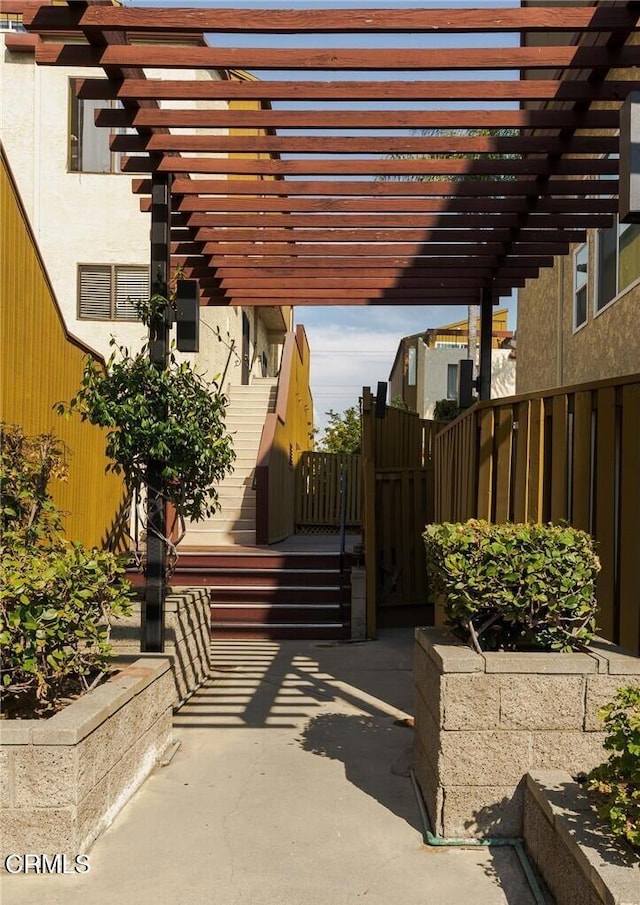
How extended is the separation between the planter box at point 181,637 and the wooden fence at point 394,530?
2.56m

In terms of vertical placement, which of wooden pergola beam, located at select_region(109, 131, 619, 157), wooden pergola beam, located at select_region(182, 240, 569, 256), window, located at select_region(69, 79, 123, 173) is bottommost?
wooden pergola beam, located at select_region(182, 240, 569, 256)

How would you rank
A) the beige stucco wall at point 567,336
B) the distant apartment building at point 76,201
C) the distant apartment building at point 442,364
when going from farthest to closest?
the distant apartment building at point 442,364, the distant apartment building at point 76,201, the beige stucco wall at point 567,336

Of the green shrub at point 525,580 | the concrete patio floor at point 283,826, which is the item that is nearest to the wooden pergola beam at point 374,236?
the green shrub at point 525,580

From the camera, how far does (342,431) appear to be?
2916 centimetres

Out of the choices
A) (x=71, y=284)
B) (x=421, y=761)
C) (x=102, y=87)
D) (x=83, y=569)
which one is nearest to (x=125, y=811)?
(x=83, y=569)

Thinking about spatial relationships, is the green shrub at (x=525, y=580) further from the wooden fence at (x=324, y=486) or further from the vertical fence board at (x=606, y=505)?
the wooden fence at (x=324, y=486)

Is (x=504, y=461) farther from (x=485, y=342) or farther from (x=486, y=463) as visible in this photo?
(x=485, y=342)

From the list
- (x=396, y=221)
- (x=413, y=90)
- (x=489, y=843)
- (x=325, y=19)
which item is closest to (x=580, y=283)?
(x=396, y=221)

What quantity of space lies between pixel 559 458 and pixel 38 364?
416 centimetres

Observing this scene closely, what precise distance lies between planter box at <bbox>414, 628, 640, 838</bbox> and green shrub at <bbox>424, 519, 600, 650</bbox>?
0.21 m

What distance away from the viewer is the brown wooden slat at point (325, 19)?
4094 mm

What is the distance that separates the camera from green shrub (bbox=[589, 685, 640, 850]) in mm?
2645

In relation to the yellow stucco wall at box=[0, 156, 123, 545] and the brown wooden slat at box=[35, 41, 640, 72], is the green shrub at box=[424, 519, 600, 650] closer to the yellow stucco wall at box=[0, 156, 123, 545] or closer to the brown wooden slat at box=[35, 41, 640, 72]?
the brown wooden slat at box=[35, 41, 640, 72]

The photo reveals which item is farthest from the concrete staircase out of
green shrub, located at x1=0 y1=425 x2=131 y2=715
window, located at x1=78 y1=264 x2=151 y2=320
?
green shrub, located at x1=0 y1=425 x2=131 y2=715
